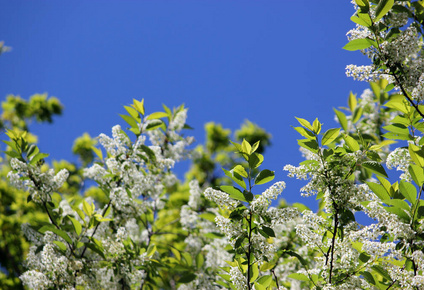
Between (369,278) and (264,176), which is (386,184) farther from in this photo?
(264,176)

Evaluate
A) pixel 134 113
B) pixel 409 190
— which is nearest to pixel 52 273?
pixel 134 113

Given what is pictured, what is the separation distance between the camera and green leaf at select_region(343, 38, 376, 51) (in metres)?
2.86

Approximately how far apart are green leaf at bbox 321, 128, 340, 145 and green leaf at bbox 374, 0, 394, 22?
94cm

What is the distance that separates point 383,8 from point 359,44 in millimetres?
299

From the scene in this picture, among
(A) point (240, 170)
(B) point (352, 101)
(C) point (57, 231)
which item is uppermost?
(B) point (352, 101)

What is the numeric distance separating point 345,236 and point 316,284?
0.44 m

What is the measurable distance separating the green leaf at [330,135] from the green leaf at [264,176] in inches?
18.9

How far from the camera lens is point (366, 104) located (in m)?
5.80

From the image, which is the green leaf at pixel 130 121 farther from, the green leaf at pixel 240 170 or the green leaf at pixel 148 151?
the green leaf at pixel 240 170

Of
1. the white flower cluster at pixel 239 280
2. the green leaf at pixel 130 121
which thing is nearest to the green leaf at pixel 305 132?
the white flower cluster at pixel 239 280

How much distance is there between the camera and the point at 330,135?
2.73 metres

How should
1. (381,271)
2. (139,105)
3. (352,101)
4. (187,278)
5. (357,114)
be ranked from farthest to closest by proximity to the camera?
(352,101) → (357,114) → (139,105) → (187,278) → (381,271)

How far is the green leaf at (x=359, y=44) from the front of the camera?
2.86 m

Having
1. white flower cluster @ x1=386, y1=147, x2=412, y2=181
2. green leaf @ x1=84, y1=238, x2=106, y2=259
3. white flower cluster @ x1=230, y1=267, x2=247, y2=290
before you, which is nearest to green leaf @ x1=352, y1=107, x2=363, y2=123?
white flower cluster @ x1=386, y1=147, x2=412, y2=181
